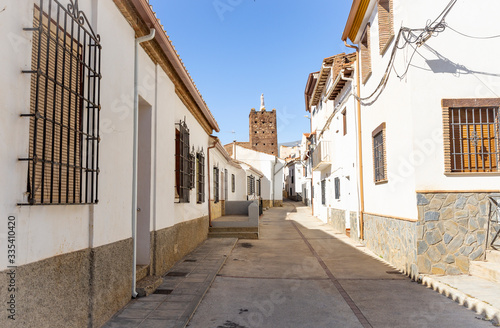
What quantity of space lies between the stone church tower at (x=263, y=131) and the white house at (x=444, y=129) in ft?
132

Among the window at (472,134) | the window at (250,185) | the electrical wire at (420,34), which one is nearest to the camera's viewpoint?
the electrical wire at (420,34)

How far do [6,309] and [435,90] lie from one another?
6.75 meters

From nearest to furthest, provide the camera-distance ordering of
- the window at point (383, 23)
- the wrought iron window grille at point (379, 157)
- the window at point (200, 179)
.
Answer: the window at point (383, 23) → the wrought iron window grille at point (379, 157) → the window at point (200, 179)

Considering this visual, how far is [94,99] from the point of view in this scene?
3.80m

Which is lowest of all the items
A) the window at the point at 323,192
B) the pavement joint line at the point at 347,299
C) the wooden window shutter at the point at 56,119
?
the pavement joint line at the point at 347,299

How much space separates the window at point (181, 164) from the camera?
7.89m

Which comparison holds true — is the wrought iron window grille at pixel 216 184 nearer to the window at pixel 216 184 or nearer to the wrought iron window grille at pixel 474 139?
the window at pixel 216 184

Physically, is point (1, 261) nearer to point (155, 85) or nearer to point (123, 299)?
point (123, 299)

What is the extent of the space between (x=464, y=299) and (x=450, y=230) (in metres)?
1.63

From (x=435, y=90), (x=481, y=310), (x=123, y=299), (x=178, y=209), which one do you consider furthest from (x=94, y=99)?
(x=435, y=90)

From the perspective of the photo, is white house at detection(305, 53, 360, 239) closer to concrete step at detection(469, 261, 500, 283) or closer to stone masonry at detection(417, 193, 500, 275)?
stone masonry at detection(417, 193, 500, 275)

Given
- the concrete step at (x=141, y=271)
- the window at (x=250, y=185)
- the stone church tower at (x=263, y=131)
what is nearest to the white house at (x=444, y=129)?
the concrete step at (x=141, y=271)

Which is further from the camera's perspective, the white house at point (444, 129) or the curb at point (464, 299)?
the white house at point (444, 129)

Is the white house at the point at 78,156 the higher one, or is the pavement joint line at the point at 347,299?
the white house at the point at 78,156
